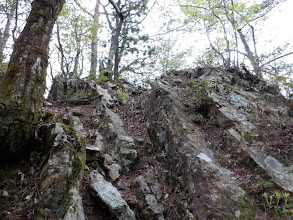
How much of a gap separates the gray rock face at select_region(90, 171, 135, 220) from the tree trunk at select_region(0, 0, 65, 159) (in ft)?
5.10

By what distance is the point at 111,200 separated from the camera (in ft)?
11.6

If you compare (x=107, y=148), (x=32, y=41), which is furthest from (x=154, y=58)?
(x=32, y=41)

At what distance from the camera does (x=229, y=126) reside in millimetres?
5320

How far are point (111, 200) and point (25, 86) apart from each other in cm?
269

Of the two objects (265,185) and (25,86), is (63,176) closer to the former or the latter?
(25,86)

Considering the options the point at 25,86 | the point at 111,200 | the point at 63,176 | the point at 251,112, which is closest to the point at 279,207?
the point at 111,200

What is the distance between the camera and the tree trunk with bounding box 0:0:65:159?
9.69 ft

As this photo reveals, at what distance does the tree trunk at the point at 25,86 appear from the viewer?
9.69 feet

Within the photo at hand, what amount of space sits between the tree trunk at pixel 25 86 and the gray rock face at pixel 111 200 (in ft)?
5.10

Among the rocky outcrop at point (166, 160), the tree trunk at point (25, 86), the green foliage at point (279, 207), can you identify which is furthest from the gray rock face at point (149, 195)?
the tree trunk at point (25, 86)

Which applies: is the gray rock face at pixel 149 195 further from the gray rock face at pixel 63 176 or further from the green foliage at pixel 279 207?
the green foliage at pixel 279 207

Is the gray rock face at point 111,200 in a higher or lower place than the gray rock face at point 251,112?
lower

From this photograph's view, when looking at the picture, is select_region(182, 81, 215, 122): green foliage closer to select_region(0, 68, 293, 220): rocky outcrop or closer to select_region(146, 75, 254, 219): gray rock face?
select_region(0, 68, 293, 220): rocky outcrop

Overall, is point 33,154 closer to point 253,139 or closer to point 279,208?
point 279,208
